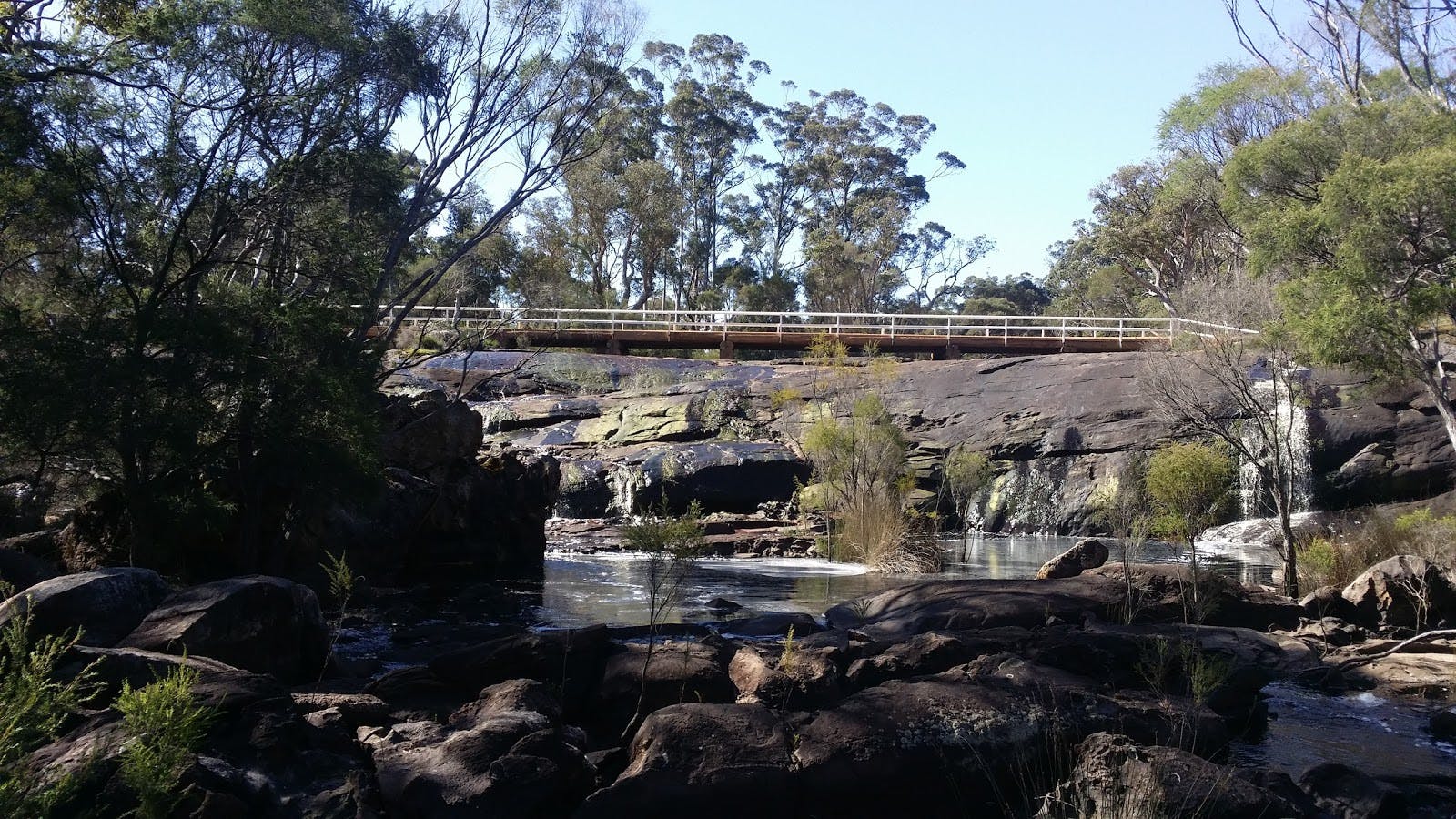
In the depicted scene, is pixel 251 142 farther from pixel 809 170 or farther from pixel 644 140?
pixel 809 170

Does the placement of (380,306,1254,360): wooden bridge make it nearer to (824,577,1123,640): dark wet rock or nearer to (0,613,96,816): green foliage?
(824,577,1123,640): dark wet rock

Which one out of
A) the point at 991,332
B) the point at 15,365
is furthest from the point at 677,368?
the point at 15,365

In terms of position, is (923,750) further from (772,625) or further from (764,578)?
(764,578)

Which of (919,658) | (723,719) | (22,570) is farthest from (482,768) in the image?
(22,570)

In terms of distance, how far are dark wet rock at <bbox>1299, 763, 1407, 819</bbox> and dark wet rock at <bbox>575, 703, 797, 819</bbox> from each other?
3.13 meters

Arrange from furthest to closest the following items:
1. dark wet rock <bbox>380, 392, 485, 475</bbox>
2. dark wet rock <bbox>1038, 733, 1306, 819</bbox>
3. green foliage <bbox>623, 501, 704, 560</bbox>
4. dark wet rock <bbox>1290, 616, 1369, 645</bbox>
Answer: dark wet rock <bbox>380, 392, 485, 475</bbox>, dark wet rock <bbox>1290, 616, 1369, 645</bbox>, green foliage <bbox>623, 501, 704, 560</bbox>, dark wet rock <bbox>1038, 733, 1306, 819</bbox>

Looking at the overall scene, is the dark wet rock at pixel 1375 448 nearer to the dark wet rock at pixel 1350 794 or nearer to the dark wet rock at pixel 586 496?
the dark wet rock at pixel 586 496

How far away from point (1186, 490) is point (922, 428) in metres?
15.3

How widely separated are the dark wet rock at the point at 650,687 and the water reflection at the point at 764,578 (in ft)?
14.7

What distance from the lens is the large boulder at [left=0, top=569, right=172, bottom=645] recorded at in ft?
24.8

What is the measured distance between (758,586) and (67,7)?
12.1 metres

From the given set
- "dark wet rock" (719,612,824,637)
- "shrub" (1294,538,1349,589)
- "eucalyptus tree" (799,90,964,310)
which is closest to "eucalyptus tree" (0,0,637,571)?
"dark wet rock" (719,612,824,637)

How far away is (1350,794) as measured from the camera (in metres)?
6.39

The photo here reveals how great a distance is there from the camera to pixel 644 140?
165ft
